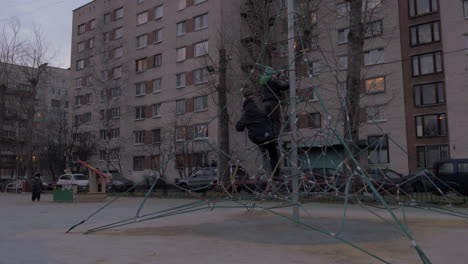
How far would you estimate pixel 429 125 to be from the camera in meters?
31.8

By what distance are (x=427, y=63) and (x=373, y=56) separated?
4039mm

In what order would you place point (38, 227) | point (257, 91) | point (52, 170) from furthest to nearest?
point (52, 170), point (257, 91), point (38, 227)

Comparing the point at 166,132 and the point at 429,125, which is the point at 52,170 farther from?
the point at 429,125

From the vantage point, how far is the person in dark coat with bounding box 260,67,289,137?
29.4ft

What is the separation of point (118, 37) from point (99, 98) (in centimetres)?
711

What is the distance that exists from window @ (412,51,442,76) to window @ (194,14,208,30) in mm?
18278

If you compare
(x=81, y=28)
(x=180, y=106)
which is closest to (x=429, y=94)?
(x=180, y=106)

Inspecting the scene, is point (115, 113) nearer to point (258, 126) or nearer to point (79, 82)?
point (79, 82)

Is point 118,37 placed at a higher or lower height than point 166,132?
higher

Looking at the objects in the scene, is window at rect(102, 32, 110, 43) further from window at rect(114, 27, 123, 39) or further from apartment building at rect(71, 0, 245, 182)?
window at rect(114, 27, 123, 39)

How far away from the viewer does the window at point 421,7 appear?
32.3m

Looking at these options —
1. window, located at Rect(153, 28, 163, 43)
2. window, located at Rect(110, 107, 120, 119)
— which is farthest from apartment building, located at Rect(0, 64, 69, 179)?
window, located at Rect(153, 28, 163, 43)

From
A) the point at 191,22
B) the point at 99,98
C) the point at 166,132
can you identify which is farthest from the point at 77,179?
the point at 191,22

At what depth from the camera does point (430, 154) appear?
104 ft
